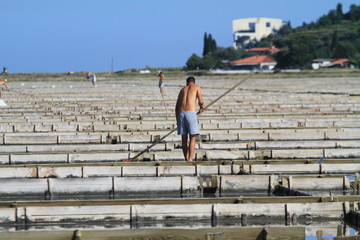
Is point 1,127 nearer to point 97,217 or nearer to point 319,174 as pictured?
point 319,174

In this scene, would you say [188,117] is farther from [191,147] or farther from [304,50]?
[304,50]

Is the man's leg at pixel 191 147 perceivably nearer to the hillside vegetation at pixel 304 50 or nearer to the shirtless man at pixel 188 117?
the shirtless man at pixel 188 117

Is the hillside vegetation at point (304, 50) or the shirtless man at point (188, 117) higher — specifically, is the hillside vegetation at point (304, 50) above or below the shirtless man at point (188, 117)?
above

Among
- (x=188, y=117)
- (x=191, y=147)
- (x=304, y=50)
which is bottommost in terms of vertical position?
(x=191, y=147)

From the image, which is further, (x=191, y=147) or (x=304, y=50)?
(x=304, y=50)

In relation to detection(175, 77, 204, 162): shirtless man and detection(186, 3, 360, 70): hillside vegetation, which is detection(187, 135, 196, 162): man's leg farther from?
detection(186, 3, 360, 70): hillside vegetation

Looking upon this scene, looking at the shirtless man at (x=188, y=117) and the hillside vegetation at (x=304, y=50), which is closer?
the shirtless man at (x=188, y=117)

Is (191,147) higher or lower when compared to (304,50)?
lower

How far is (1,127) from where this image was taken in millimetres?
26656

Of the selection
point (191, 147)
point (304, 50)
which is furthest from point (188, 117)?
point (304, 50)

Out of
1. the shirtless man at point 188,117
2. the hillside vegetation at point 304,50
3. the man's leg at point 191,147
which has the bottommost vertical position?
the man's leg at point 191,147

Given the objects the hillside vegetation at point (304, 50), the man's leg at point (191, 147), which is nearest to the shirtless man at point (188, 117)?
the man's leg at point (191, 147)

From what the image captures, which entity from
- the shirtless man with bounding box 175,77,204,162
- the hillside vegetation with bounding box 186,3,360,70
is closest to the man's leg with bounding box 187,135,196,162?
the shirtless man with bounding box 175,77,204,162

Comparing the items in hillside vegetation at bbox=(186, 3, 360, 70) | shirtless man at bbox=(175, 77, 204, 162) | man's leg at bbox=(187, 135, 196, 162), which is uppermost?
hillside vegetation at bbox=(186, 3, 360, 70)
